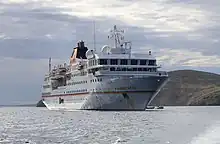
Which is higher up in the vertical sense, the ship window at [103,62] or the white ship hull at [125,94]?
the ship window at [103,62]

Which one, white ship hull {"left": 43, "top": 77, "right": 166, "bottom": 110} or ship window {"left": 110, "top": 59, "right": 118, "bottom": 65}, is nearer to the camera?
white ship hull {"left": 43, "top": 77, "right": 166, "bottom": 110}

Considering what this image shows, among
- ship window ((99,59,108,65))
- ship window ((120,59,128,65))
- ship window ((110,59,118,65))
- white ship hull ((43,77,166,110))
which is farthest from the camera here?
ship window ((120,59,128,65))

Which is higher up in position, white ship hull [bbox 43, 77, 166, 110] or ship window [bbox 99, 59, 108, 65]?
ship window [bbox 99, 59, 108, 65]

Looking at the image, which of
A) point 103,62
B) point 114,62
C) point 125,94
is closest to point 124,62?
point 114,62

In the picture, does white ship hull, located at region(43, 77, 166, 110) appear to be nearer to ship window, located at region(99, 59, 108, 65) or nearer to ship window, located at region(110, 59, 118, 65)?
ship window, located at region(99, 59, 108, 65)

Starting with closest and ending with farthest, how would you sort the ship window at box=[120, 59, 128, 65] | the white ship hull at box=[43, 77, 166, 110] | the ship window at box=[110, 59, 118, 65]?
the white ship hull at box=[43, 77, 166, 110]
the ship window at box=[110, 59, 118, 65]
the ship window at box=[120, 59, 128, 65]

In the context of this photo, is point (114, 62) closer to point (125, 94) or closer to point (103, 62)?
point (103, 62)

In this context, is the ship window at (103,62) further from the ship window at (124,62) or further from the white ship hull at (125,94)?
the white ship hull at (125,94)

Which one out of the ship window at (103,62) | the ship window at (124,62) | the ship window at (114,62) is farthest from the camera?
the ship window at (124,62)

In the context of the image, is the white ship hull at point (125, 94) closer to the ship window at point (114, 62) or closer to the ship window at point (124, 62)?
the ship window at point (114, 62)

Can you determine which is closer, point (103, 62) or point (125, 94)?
point (125, 94)

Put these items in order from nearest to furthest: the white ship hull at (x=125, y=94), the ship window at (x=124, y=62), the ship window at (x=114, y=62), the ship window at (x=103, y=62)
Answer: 1. the white ship hull at (x=125, y=94)
2. the ship window at (x=103, y=62)
3. the ship window at (x=114, y=62)
4. the ship window at (x=124, y=62)

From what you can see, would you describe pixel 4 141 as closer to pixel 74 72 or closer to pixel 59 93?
pixel 74 72

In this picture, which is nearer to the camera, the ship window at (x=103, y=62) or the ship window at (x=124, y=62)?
the ship window at (x=103, y=62)
